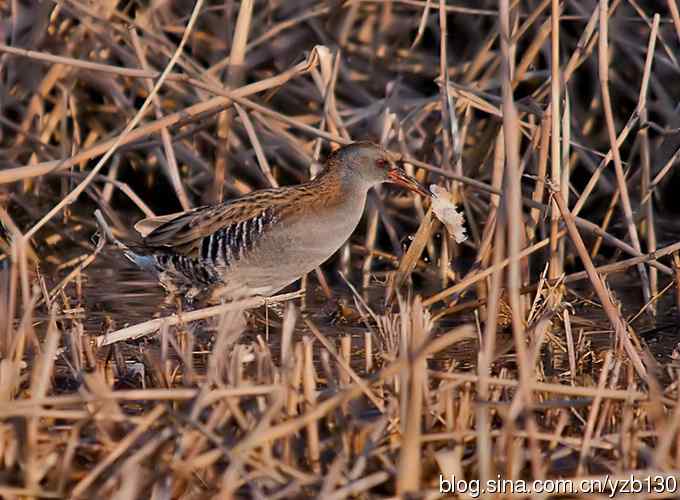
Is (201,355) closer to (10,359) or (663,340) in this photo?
(10,359)

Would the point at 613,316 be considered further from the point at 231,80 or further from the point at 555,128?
the point at 231,80

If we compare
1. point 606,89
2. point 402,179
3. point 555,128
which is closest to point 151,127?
point 402,179

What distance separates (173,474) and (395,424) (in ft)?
2.01

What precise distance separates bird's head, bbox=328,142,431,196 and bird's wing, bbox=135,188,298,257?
26 cm

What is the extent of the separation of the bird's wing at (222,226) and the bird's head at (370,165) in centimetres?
26

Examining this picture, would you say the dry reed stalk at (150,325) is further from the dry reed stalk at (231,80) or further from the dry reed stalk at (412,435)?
the dry reed stalk at (231,80)

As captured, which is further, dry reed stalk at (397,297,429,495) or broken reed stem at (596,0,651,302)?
broken reed stem at (596,0,651,302)

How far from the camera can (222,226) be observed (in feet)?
16.1

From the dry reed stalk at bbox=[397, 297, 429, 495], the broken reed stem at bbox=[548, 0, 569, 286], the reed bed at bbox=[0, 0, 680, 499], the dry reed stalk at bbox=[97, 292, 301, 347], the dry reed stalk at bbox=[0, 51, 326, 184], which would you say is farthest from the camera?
the dry reed stalk at bbox=[0, 51, 326, 184]

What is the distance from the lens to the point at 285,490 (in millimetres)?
2783

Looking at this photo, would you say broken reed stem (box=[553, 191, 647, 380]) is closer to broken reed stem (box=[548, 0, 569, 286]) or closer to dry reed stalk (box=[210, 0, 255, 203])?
broken reed stem (box=[548, 0, 569, 286])

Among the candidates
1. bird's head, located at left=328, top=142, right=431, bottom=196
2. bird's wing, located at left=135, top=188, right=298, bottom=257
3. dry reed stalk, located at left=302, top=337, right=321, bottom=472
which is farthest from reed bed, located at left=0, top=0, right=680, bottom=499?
bird's wing, located at left=135, top=188, right=298, bottom=257

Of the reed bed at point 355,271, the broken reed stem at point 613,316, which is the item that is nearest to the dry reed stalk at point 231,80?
the reed bed at point 355,271

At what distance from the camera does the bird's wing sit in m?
4.84
